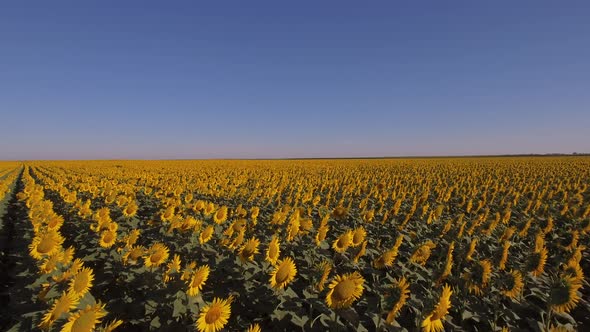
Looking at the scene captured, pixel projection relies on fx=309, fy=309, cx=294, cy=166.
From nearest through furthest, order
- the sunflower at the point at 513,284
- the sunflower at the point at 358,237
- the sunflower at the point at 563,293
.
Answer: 1. the sunflower at the point at 563,293
2. the sunflower at the point at 513,284
3. the sunflower at the point at 358,237

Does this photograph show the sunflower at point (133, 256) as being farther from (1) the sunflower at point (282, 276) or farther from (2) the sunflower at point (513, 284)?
(2) the sunflower at point (513, 284)

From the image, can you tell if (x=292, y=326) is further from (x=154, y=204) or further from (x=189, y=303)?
(x=154, y=204)

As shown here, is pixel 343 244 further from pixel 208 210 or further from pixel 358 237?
pixel 208 210

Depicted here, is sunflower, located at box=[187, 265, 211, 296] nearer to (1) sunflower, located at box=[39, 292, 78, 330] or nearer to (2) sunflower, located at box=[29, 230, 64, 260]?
(1) sunflower, located at box=[39, 292, 78, 330]

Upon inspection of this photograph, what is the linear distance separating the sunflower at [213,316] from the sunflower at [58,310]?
127 centimetres

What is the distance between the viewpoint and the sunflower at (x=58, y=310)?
118 inches

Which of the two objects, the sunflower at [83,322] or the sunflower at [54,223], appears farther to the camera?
the sunflower at [54,223]

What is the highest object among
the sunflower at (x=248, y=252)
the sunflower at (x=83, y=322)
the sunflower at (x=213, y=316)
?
the sunflower at (x=248, y=252)

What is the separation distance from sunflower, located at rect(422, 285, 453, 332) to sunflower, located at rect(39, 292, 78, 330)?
3.48 m

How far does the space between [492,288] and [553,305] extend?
91 centimetres

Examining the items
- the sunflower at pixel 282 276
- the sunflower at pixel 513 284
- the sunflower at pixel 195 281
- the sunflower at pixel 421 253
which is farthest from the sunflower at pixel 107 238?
the sunflower at pixel 513 284

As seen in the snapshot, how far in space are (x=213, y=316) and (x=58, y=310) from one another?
150cm

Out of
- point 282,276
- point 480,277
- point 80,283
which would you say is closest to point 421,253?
point 480,277

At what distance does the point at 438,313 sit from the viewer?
2887 mm
